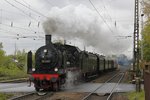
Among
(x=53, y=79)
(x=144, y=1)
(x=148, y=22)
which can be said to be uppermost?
(x=144, y=1)

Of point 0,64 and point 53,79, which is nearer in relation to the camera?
point 53,79

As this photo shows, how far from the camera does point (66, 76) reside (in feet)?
78.8

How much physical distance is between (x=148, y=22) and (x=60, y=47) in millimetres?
7399

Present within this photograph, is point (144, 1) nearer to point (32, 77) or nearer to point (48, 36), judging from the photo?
point (48, 36)

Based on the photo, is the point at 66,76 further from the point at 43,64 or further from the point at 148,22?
the point at 148,22

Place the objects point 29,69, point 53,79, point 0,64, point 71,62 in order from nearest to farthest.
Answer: point 53,79 → point 29,69 → point 71,62 → point 0,64

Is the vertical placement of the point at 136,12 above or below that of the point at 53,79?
above

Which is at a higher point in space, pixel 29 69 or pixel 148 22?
pixel 148 22

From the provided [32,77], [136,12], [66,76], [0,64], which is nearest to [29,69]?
[32,77]

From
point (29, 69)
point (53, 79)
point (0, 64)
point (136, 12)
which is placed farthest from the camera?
point (0, 64)

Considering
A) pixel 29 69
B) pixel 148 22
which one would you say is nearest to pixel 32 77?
pixel 29 69

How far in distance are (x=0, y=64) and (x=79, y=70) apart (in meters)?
36.9

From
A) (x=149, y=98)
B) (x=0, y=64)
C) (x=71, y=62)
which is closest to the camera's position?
(x=149, y=98)

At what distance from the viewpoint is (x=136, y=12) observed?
37.7 m
